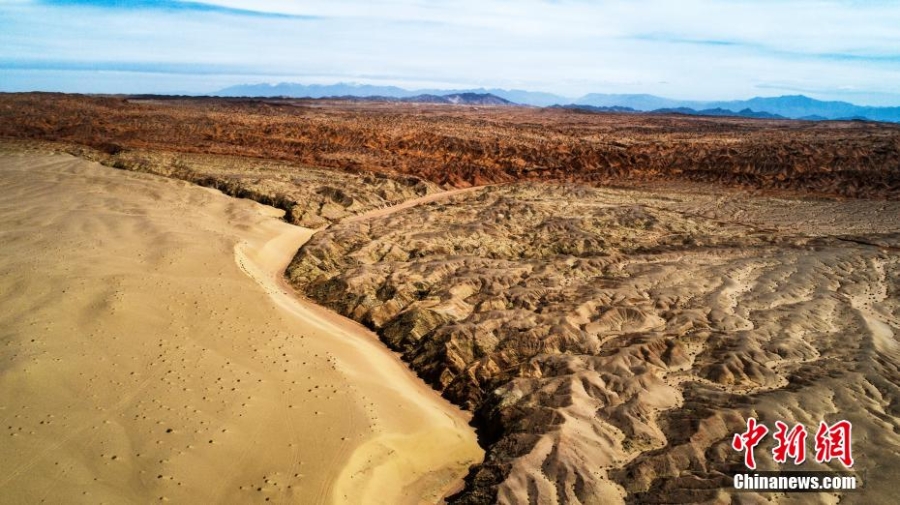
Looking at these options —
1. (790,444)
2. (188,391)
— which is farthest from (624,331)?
(188,391)

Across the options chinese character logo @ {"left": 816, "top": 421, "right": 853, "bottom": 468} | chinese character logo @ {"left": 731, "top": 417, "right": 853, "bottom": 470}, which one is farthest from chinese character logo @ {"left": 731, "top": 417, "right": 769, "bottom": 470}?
chinese character logo @ {"left": 816, "top": 421, "right": 853, "bottom": 468}

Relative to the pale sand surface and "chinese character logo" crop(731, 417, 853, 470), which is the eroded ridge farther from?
the pale sand surface

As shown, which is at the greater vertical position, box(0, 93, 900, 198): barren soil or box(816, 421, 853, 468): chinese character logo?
box(0, 93, 900, 198): barren soil

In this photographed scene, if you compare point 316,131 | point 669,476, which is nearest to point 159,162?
point 316,131

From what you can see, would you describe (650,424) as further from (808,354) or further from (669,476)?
A: (808,354)

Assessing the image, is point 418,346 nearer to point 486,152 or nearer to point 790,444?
point 790,444

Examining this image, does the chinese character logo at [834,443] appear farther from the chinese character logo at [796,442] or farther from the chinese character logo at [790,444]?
the chinese character logo at [790,444]
